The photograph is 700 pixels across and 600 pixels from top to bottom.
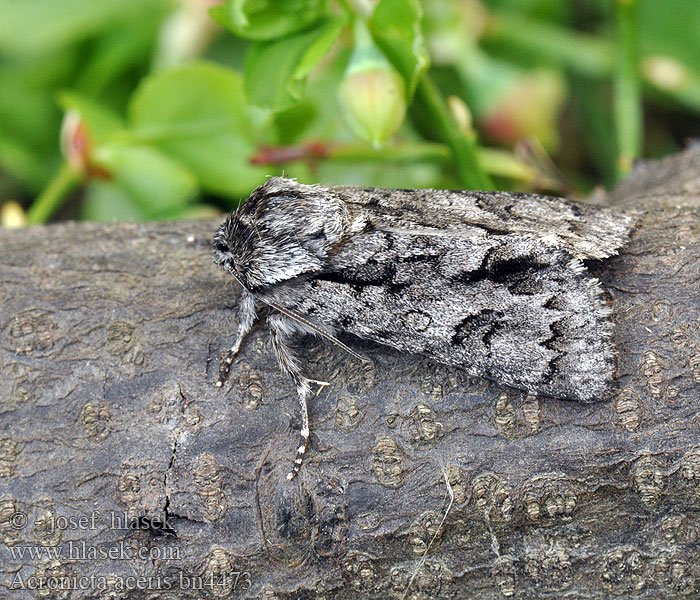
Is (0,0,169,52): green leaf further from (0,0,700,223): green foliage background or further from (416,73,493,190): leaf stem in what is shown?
(416,73,493,190): leaf stem

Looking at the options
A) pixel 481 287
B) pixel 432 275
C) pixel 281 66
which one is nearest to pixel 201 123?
pixel 281 66

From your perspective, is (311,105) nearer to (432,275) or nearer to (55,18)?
(432,275)

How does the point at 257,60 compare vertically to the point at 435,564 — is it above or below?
above

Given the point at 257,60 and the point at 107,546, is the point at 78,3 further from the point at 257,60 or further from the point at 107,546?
the point at 107,546

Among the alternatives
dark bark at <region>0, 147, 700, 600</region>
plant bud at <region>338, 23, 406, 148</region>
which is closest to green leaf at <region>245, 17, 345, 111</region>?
plant bud at <region>338, 23, 406, 148</region>

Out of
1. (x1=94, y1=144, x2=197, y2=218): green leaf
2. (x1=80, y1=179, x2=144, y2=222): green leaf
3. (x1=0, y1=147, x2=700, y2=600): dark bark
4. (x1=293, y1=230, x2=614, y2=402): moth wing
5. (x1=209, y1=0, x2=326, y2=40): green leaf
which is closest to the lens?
(x1=0, y1=147, x2=700, y2=600): dark bark

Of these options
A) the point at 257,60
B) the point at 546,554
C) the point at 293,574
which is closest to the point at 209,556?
the point at 293,574

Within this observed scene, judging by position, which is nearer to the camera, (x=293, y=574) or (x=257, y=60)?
(x=293, y=574)
